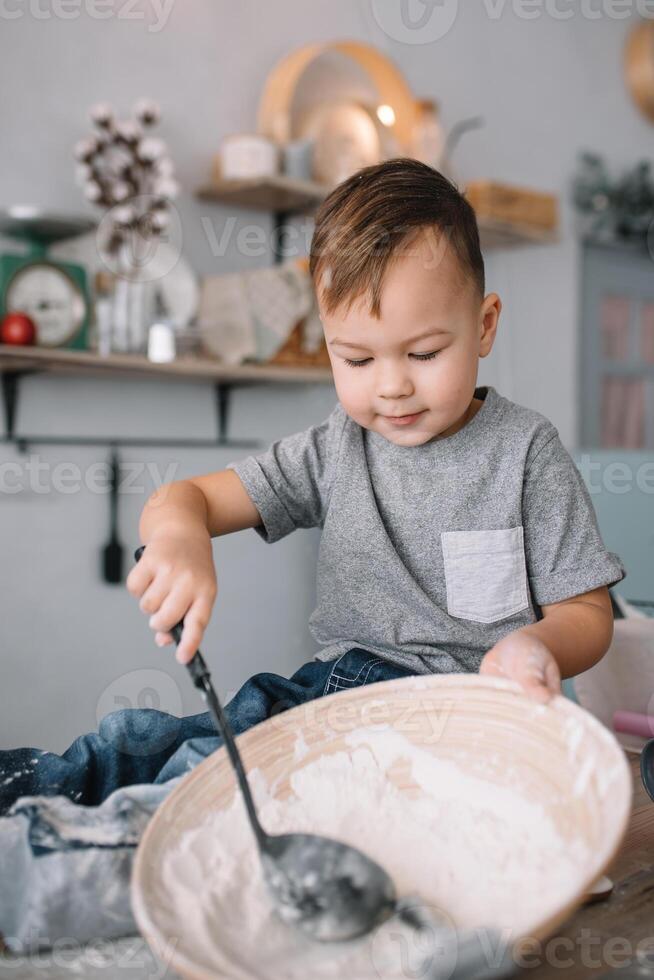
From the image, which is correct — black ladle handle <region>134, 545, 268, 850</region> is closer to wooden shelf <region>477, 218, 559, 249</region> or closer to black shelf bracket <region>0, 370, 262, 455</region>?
black shelf bracket <region>0, 370, 262, 455</region>

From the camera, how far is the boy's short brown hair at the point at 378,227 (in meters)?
0.84

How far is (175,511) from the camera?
0.86m

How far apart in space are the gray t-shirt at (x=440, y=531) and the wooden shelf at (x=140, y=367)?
44.0 inches

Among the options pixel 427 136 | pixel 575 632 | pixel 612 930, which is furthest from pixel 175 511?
pixel 427 136

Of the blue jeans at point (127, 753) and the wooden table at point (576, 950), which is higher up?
the blue jeans at point (127, 753)

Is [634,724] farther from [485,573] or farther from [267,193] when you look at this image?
[267,193]

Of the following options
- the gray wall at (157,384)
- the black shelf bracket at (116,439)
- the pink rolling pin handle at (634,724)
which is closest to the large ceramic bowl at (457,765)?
the pink rolling pin handle at (634,724)

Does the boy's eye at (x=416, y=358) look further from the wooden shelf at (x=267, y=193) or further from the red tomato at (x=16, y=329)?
the wooden shelf at (x=267, y=193)

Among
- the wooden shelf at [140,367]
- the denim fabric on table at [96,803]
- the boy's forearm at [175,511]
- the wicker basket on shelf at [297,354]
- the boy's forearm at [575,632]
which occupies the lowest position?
the denim fabric on table at [96,803]

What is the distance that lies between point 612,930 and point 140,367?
1732 millimetres

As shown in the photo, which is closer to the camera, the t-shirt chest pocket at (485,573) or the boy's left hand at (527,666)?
the boy's left hand at (527,666)

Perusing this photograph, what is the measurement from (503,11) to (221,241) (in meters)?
1.40

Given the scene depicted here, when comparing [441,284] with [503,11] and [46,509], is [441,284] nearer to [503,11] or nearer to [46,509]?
[46,509]

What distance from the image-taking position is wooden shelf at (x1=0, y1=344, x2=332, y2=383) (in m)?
2.04
